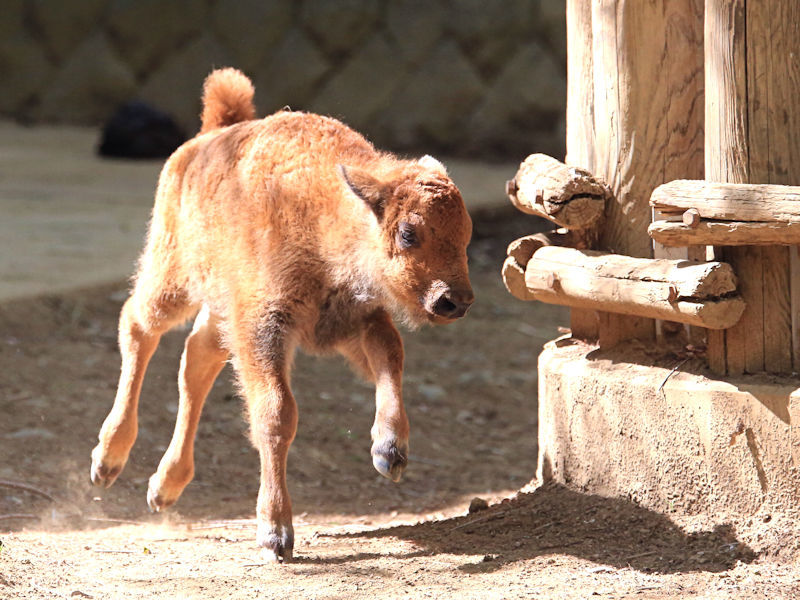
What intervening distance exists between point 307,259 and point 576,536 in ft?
4.40

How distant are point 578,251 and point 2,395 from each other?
11.3 ft

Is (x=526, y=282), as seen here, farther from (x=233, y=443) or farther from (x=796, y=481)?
(x=233, y=443)

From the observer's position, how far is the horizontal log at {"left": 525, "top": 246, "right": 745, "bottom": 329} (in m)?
3.68

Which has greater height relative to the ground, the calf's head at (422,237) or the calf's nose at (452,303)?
the calf's head at (422,237)

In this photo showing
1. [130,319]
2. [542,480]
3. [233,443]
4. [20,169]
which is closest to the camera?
[542,480]

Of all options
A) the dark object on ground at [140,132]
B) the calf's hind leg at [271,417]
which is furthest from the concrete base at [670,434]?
the dark object on ground at [140,132]

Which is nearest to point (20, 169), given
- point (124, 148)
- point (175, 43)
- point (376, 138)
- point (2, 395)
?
point (124, 148)

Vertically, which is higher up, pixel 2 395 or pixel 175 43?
pixel 175 43

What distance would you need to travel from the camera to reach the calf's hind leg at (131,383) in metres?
4.94

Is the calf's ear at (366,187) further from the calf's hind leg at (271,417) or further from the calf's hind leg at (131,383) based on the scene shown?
the calf's hind leg at (131,383)

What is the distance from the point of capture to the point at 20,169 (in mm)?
→ 12086

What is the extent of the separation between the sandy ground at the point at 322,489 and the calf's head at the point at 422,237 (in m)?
0.87

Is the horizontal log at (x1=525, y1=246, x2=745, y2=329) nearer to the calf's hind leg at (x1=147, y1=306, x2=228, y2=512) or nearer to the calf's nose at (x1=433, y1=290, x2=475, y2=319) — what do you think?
the calf's nose at (x1=433, y1=290, x2=475, y2=319)

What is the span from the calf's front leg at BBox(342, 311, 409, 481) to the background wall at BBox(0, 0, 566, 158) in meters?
8.27
